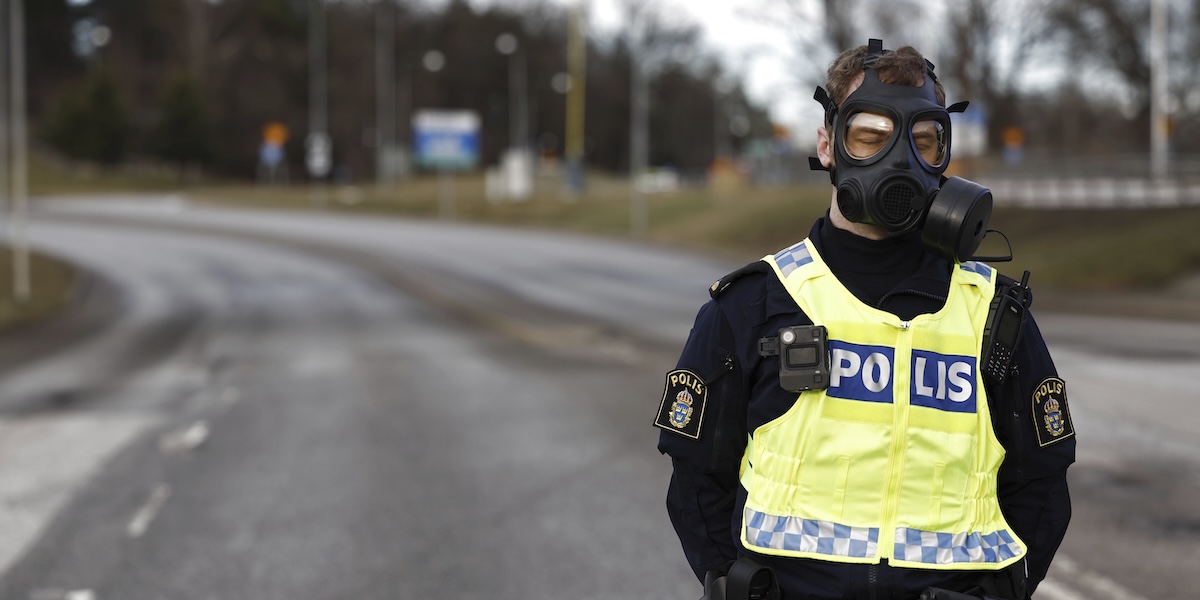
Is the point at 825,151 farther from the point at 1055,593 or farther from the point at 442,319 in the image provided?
the point at 442,319

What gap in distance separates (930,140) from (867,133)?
139 mm

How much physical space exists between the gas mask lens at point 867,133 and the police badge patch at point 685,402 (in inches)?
23.2

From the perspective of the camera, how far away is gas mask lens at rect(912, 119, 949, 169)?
293 centimetres

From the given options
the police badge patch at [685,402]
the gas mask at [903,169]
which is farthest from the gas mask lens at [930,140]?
the police badge patch at [685,402]

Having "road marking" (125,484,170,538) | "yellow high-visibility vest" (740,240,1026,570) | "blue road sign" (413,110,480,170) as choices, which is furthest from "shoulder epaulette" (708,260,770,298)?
"blue road sign" (413,110,480,170)

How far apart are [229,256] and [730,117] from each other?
4153 inches

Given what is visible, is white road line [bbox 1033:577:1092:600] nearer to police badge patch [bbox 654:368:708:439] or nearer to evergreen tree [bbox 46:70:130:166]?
police badge patch [bbox 654:368:708:439]

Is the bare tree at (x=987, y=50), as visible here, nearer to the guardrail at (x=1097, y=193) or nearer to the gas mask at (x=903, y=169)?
the guardrail at (x=1097, y=193)

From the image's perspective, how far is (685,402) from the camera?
3020mm

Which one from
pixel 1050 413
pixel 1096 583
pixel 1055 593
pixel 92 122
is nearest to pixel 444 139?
pixel 92 122

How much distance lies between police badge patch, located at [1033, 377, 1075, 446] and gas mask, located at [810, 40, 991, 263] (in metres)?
0.34

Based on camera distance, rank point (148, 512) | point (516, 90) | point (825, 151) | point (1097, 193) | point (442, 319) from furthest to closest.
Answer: point (516, 90) < point (1097, 193) < point (442, 319) < point (148, 512) < point (825, 151)

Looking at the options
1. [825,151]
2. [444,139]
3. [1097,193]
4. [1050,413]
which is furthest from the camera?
[444,139]

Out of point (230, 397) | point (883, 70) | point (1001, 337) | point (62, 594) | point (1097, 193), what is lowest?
point (230, 397)
